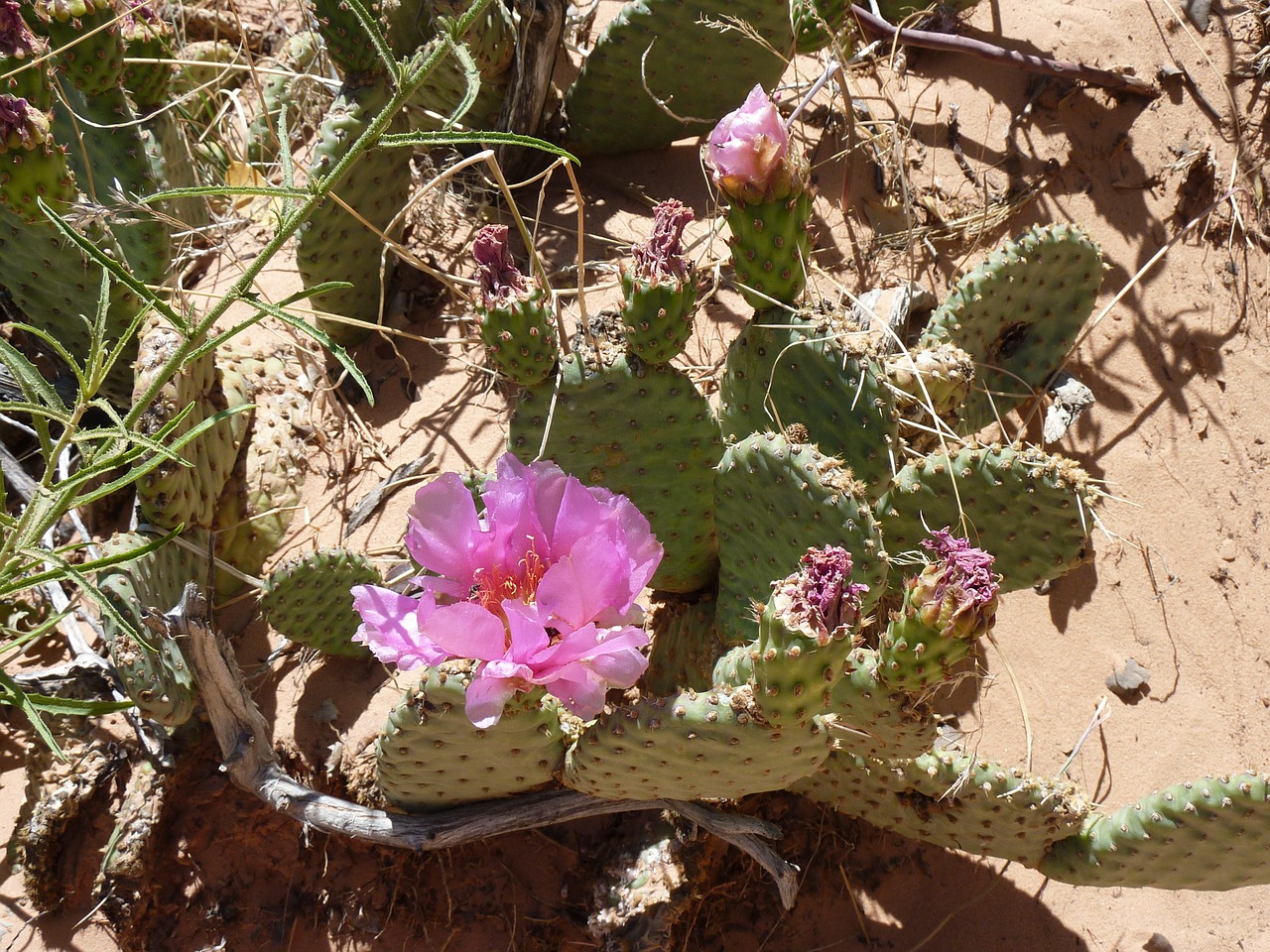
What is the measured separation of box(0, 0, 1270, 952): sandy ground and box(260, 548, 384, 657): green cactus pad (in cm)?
17

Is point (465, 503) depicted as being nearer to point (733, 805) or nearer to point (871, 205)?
point (733, 805)

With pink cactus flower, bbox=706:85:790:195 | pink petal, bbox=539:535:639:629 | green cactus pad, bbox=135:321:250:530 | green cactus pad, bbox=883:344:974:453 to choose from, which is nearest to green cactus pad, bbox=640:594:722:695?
green cactus pad, bbox=883:344:974:453

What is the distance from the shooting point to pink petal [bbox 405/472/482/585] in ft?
4.61

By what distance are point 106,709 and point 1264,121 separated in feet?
11.1

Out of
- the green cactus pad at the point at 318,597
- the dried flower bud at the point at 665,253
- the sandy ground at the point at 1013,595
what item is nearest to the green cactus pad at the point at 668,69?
the sandy ground at the point at 1013,595

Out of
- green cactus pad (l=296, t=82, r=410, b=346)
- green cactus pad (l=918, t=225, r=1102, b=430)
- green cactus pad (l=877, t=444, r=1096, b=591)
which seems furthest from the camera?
green cactus pad (l=296, t=82, r=410, b=346)

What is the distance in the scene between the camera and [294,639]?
7.73ft

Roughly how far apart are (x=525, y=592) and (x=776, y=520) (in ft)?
1.89

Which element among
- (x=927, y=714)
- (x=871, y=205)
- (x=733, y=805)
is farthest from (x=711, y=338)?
(x=927, y=714)

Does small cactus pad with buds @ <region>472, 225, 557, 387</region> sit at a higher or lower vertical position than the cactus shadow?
higher

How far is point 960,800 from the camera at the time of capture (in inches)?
76.2

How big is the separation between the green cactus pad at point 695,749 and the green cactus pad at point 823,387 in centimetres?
62

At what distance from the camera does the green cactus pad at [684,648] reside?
2.15 meters

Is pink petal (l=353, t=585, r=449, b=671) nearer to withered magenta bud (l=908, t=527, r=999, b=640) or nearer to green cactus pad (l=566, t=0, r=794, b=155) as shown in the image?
withered magenta bud (l=908, t=527, r=999, b=640)
